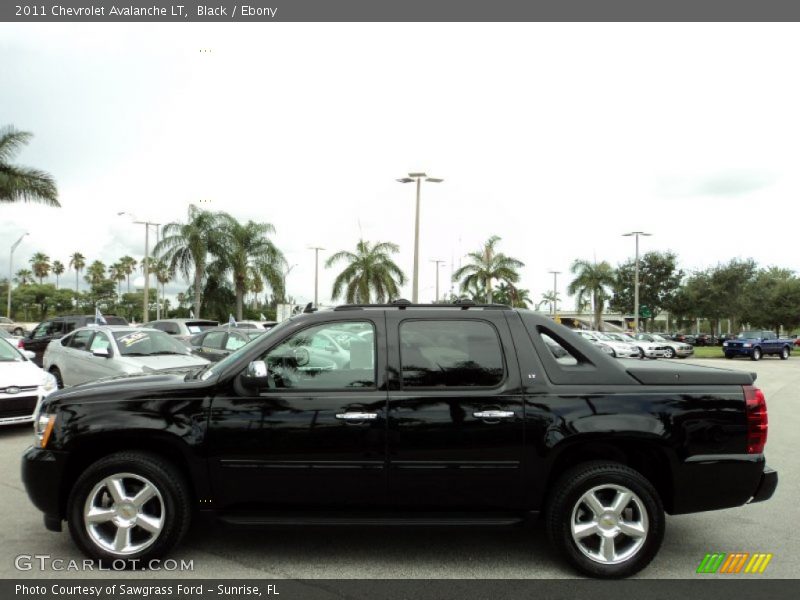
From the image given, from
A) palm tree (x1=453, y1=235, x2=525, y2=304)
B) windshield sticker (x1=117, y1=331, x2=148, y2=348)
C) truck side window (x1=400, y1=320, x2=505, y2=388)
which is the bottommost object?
windshield sticker (x1=117, y1=331, x2=148, y2=348)

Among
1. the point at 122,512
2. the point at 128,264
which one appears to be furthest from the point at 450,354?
the point at 128,264

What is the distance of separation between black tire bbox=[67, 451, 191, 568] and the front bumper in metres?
0.13

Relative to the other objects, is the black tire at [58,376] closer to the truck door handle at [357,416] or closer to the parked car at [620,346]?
the truck door handle at [357,416]

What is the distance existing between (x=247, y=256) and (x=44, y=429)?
35665mm

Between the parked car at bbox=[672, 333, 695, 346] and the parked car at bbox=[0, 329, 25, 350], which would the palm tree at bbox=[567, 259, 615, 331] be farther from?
the parked car at bbox=[0, 329, 25, 350]

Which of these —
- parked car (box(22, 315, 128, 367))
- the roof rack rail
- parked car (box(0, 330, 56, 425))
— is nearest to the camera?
the roof rack rail

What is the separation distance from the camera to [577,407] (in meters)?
4.13

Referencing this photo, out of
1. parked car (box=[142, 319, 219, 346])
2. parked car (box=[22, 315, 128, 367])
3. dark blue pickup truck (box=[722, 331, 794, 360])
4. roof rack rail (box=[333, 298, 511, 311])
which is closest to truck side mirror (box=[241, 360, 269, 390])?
roof rack rail (box=[333, 298, 511, 311])

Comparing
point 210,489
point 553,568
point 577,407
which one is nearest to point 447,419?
point 577,407

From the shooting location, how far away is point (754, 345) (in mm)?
34062

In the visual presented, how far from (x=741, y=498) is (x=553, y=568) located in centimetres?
131

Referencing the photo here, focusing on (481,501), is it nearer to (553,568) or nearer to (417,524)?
(417,524)

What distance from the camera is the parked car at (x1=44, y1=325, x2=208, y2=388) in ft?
34.9

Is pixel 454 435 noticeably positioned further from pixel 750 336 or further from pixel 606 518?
pixel 750 336
